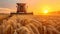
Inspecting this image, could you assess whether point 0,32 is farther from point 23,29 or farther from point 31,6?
point 31,6

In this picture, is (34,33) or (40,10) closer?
(34,33)

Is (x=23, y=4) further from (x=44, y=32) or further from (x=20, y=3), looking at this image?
(x=44, y=32)

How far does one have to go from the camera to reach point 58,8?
2717mm

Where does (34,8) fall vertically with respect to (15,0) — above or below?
below

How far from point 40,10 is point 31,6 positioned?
0.21 metres

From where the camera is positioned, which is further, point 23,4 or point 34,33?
point 23,4

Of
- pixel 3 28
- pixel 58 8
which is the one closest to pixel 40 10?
pixel 58 8

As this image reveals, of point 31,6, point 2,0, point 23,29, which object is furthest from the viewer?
point 31,6

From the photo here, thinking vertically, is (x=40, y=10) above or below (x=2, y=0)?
below

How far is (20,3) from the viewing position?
2.62 m

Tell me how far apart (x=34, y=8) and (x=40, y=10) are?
13cm

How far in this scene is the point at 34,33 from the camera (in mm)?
451

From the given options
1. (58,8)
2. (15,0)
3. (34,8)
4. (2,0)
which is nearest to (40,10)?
(34,8)

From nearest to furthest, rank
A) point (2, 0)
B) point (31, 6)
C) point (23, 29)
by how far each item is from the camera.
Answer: point (23, 29), point (2, 0), point (31, 6)
